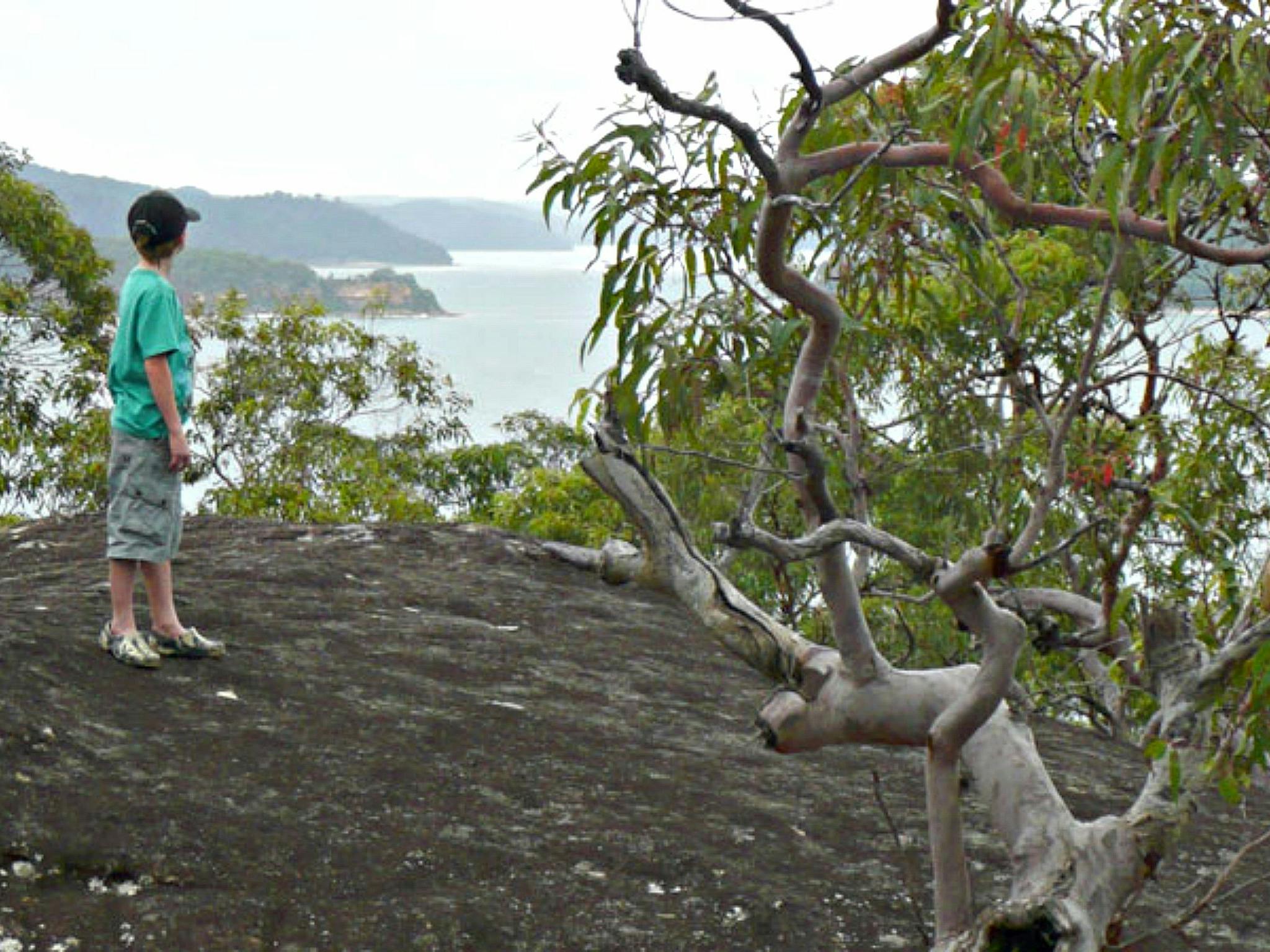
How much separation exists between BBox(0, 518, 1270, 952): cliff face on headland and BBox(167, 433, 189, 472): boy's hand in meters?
0.78

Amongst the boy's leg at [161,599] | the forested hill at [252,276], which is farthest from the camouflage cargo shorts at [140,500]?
the forested hill at [252,276]

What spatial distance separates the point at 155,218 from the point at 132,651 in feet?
4.98

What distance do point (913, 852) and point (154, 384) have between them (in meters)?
2.93

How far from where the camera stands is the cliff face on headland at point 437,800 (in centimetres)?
435

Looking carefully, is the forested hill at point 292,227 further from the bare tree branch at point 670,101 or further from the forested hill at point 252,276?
the bare tree branch at point 670,101

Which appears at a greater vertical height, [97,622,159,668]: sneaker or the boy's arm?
the boy's arm

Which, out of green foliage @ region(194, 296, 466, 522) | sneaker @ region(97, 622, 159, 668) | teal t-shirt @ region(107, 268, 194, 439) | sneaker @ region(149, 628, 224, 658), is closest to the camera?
teal t-shirt @ region(107, 268, 194, 439)

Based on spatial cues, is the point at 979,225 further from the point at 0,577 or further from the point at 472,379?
the point at 472,379

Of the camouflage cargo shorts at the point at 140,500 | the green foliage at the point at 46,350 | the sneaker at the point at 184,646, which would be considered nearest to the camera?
the camouflage cargo shorts at the point at 140,500

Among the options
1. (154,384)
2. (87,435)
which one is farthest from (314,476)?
(154,384)

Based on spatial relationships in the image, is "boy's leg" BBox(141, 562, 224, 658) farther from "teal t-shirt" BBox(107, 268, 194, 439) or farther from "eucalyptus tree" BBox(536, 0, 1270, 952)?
"eucalyptus tree" BBox(536, 0, 1270, 952)

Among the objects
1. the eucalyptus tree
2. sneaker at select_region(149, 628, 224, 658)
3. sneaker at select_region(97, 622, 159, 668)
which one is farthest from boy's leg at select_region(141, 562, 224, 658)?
the eucalyptus tree

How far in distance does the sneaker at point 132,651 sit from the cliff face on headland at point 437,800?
0.06 m

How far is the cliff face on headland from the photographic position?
435 centimetres
